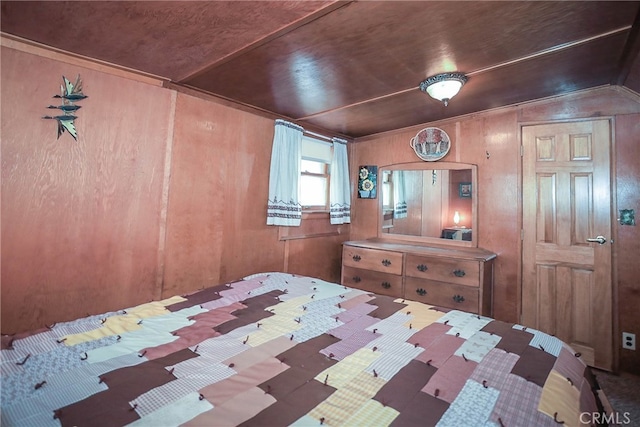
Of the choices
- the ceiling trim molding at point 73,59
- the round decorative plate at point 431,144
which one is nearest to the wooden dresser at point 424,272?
the round decorative plate at point 431,144

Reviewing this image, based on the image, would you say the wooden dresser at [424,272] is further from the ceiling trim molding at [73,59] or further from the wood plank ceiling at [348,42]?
the ceiling trim molding at [73,59]

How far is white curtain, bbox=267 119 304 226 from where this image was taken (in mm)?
2891

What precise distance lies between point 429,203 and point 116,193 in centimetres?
288

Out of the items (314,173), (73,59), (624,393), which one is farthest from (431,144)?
(73,59)

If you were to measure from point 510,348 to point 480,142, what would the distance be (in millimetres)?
2377

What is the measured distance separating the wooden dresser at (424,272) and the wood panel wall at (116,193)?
114 centimetres

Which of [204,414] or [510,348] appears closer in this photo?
[204,414]

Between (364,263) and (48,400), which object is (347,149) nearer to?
(364,263)

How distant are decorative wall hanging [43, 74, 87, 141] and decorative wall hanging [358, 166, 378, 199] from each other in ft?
9.26

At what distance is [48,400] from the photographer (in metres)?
0.81

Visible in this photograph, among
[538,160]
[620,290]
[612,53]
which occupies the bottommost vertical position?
[620,290]

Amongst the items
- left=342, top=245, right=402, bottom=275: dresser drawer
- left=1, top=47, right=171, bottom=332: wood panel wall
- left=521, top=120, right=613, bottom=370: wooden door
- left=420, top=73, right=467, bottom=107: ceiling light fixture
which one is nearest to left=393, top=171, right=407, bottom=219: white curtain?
left=342, top=245, right=402, bottom=275: dresser drawer

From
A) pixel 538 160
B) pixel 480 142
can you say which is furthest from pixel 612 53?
pixel 480 142

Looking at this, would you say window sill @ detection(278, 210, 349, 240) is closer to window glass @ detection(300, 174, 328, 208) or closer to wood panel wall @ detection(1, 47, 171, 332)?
window glass @ detection(300, 174, 328, 208)
